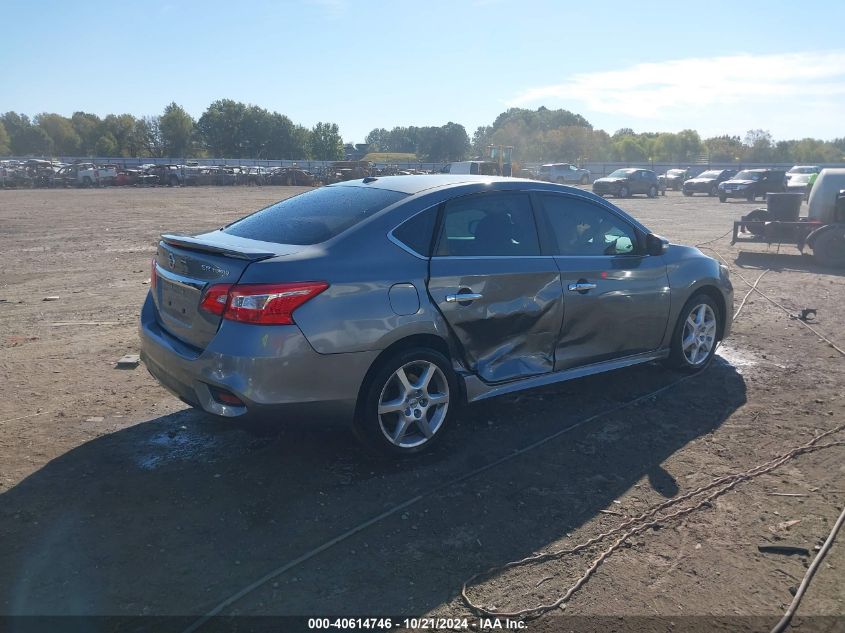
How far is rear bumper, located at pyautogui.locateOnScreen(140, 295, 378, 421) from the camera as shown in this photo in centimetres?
374

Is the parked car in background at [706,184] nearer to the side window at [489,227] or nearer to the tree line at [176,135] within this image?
the side window at [489,227]

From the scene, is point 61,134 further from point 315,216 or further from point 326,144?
point 315,216

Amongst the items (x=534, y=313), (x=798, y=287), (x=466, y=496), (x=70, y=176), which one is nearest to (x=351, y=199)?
(x=534, y=313)

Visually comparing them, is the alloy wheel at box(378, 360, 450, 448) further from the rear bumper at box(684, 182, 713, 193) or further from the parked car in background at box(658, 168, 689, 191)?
the parked car in background at box(658, 168, 689, 191)

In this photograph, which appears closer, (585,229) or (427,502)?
(427,502)

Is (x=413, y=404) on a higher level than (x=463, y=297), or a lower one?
lower

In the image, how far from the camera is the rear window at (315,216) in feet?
14.1

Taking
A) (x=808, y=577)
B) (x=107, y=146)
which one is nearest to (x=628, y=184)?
A: (x=808, y=577)

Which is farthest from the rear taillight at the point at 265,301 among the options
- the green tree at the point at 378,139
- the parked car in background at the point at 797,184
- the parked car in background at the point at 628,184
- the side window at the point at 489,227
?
the green tree at the point at 378,139

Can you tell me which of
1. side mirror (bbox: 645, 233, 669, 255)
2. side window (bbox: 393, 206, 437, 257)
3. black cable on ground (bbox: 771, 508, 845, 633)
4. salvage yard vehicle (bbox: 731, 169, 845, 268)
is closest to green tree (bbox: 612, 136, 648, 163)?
salvage yard vehicle (bbox: 731, 169, 845, 268)

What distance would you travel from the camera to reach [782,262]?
1365 centimetres

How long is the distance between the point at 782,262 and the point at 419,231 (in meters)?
11.6

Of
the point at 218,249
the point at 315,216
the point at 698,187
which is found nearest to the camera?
the point at 218,249

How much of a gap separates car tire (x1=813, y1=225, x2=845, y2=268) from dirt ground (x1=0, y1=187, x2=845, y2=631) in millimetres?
7599
